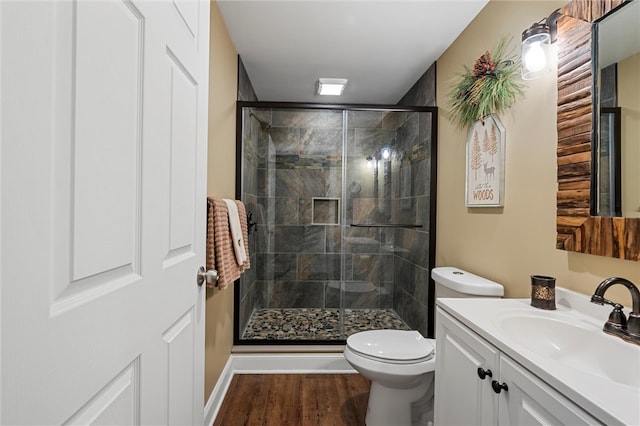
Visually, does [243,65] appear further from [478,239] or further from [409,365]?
[409,365]

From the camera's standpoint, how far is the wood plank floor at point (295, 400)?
186 centimetres

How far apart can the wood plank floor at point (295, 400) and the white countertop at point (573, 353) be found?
108 cm

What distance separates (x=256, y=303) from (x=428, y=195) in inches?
69.2

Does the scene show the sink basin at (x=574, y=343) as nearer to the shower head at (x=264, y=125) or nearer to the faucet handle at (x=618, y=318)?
the faucet handle at (x=618, y=318)

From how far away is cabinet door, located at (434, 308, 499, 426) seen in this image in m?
0.98

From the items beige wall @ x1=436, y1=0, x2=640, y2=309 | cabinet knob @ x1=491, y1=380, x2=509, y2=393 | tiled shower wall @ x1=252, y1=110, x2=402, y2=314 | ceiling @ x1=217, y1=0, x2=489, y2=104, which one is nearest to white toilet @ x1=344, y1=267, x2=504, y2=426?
beige wall @ x1=436, y1=0, x2=640, y2=309

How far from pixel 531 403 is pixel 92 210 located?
3.42 feet

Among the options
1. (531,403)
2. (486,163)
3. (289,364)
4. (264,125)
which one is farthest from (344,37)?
(289,364)

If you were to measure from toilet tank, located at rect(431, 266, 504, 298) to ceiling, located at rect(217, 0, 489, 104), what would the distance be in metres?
1.54

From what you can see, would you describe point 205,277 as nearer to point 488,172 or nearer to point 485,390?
point 485,390

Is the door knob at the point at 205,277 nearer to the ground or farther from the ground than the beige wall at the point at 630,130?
nearer to the ground

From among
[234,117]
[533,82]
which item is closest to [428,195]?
[533,82]

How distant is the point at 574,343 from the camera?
3.44 feet

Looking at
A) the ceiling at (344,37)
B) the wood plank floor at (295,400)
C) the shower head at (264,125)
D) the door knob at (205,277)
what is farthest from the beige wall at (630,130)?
the shower head at (264,125)
